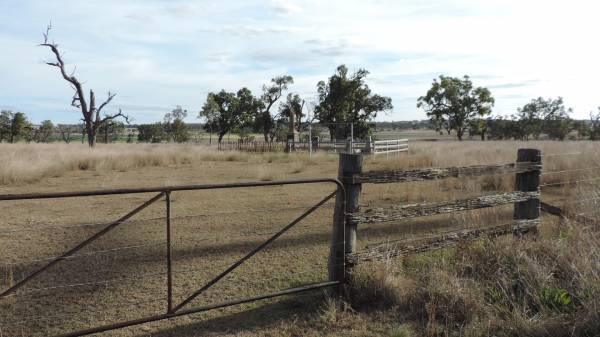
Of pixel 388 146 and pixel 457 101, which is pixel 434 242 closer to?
pixel 388 146


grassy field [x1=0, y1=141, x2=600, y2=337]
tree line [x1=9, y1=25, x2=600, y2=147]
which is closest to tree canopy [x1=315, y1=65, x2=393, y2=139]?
tree line [x1=9, y1=25, x2=600, y2=147]

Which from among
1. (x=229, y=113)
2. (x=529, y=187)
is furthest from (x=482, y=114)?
(x=529, y=187)

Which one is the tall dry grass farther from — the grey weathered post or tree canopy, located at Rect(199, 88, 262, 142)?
tree canopy, located at Rect(199, 88, 262, 142)

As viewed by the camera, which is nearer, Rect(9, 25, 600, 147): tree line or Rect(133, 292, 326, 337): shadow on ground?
Rect(133, 292, 326, 337): shadow on ground

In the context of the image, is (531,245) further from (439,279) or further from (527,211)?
(439,279)

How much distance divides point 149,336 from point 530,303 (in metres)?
Result: 3.26

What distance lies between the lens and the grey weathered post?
13.7ft

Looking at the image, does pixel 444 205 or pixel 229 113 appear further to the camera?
pixel 229 113

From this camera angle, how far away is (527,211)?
17.8 feet

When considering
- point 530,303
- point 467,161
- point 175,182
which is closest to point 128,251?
point 530,303

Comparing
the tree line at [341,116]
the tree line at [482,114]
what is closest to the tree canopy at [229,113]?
the tree line at [341,116]

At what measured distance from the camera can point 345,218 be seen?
4.21 m

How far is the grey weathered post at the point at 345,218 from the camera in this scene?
4188mm

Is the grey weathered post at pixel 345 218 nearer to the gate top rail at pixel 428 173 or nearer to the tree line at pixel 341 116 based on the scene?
the gate top rail at pixel 428 173
